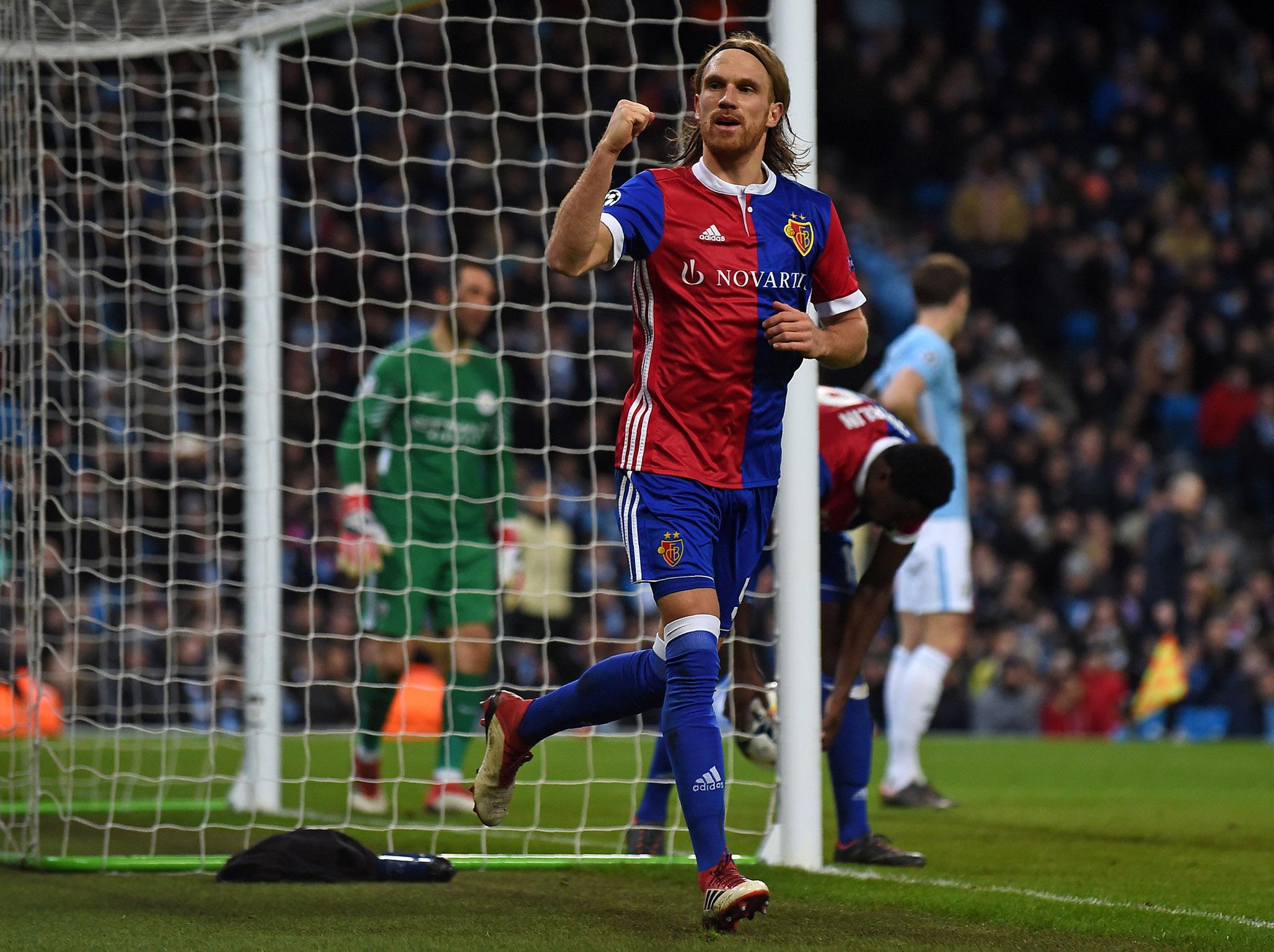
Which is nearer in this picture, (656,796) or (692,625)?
(692,625)

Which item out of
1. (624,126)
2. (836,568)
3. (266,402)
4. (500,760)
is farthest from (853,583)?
(266,402)

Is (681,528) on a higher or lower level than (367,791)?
higher

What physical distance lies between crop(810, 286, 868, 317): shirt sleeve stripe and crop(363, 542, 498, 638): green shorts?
302 centimetres

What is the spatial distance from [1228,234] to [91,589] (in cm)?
1241

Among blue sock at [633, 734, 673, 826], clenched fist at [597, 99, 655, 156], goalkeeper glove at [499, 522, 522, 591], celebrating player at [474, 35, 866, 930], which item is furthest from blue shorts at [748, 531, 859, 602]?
clenched fist at [597, 99, 655, 156]

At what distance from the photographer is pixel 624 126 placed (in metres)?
3.59

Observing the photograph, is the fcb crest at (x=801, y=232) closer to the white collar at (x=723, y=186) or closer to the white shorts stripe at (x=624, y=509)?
the white collar at (x=723, y=186)

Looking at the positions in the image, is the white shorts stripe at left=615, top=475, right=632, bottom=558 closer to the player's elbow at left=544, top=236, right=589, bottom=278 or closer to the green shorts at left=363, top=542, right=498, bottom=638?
the player's elbow at left=544, top=236, right=589, bottom=278

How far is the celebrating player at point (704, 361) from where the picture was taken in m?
3.77

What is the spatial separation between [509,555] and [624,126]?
3.64 metres

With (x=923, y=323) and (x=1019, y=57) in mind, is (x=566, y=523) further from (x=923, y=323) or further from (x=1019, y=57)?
(x=1019, y=57)

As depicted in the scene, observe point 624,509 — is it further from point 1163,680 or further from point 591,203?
point 1163,680

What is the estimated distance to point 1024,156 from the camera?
18.2 meters

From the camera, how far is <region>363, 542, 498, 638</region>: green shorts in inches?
277
